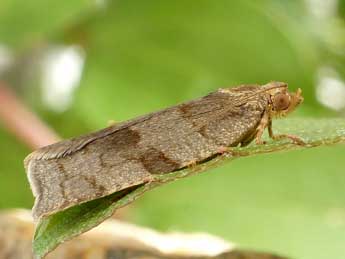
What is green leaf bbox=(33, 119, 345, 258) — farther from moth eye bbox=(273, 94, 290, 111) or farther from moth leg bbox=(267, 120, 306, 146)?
moth eye bbox=(273, 94, 290, 111)

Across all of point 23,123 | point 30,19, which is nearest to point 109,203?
point 23,123

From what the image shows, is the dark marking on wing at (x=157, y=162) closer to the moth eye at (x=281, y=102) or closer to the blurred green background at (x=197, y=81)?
the moth eye at (x=281, y=102)

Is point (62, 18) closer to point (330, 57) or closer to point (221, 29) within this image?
point (221, 29)

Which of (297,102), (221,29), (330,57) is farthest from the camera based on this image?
(330,57)

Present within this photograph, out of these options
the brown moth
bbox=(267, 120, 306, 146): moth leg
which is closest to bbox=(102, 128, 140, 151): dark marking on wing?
the brown moth

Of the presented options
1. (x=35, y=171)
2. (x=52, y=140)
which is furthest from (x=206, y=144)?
(x=52, y=140)
